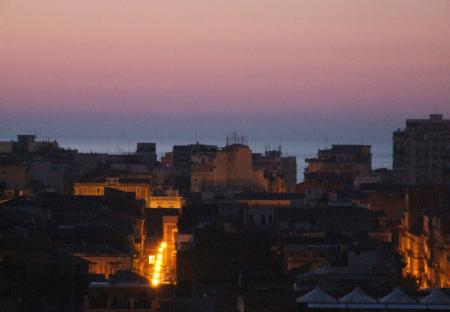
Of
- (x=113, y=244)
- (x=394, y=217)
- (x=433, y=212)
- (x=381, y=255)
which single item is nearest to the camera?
(x=381, y=255)

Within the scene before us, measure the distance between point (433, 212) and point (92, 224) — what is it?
34.1 feet

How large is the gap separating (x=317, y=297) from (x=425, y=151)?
83.5 m

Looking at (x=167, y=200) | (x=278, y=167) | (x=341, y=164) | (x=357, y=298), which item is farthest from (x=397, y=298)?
(x=278, y=167)

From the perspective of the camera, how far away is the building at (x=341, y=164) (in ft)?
454

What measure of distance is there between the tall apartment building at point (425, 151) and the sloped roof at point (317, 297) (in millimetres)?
76530

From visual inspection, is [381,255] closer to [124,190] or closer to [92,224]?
[92,224]

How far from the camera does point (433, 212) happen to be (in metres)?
75.6

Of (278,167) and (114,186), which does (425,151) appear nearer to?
(114,186)

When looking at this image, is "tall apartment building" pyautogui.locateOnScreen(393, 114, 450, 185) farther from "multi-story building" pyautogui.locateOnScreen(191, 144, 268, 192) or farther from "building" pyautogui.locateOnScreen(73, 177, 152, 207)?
"building" pyautogui.locateOnScreen(73, 177, 152, 207)

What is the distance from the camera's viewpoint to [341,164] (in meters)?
156

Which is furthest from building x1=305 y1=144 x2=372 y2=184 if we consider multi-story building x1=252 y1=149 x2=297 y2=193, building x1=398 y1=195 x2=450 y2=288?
building x1=398 y1=195 x2=450 y2=288

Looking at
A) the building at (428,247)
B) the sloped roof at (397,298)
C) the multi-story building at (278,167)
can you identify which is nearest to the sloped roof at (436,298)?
the sloped roof at (397,298)

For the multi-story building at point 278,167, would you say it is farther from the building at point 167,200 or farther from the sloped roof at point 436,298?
the sloped roof at point 436,298

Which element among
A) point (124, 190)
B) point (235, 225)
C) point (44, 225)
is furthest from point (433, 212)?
point (124, 190)
